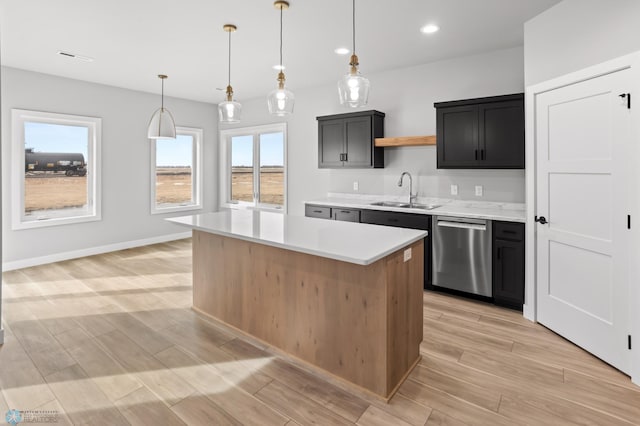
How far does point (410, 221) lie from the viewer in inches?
162

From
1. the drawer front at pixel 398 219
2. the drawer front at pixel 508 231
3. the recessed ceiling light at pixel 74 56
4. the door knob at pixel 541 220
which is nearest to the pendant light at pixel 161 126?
the recessed ceiling light at pixel 74 56

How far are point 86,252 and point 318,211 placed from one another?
12.6 ft

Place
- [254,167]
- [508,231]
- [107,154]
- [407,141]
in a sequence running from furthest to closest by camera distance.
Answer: [254,167]
[107,154]
[407,141]
[508,231]

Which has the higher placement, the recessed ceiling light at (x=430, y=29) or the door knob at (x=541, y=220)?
the recessed ceiling light at (x=430, y=29)

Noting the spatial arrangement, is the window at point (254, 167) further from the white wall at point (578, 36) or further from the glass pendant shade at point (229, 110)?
the white wall at point (578, 36)

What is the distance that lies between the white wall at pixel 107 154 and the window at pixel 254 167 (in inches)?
31.7

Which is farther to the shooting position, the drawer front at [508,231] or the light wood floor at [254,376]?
the drawer front at [508,231]

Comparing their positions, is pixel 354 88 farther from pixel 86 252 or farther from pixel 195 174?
pixel 195 174

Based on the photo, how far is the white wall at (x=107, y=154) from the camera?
16.0 feet

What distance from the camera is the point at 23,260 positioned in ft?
16.5

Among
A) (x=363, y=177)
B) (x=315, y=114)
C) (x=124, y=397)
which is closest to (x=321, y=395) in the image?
(x=124, y=397)

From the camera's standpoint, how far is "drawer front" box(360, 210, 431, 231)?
4.03 m

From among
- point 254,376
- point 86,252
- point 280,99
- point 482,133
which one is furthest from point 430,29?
point 86,252

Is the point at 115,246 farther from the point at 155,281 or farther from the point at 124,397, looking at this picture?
the point at 124,397
